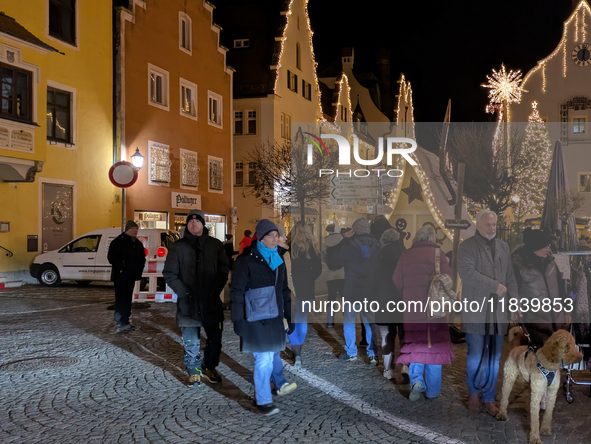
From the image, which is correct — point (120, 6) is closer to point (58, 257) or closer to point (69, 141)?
point (69, 141)

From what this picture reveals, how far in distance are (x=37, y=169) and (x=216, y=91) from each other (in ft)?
46.2

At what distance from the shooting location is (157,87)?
1113 inches

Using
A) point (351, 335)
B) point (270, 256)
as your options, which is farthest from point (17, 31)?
point (270, 256)

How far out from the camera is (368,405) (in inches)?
256

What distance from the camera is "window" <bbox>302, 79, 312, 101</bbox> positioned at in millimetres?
42938

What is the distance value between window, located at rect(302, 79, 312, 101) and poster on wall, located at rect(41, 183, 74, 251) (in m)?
22.8

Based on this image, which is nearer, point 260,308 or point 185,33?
point 260,308

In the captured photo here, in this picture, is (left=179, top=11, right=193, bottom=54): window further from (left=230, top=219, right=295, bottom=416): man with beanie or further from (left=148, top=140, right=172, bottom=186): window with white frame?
(left=230, top=219, right=295, bottom=416): man with beanie

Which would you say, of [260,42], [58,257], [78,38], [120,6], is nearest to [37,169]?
[58,257]

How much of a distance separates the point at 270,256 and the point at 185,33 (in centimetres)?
2639

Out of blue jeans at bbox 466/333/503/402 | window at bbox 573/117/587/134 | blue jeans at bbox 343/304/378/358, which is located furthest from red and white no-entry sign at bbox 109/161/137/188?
window at bbox 573/117/587/134

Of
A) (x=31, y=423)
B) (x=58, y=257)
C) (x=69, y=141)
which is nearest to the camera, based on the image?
(x=31, y=423)

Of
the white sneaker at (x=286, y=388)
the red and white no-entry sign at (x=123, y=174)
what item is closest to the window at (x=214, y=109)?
the red and white no-entry sign at (x=123, y=174)

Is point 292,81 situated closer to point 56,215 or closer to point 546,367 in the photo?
point 56,215
